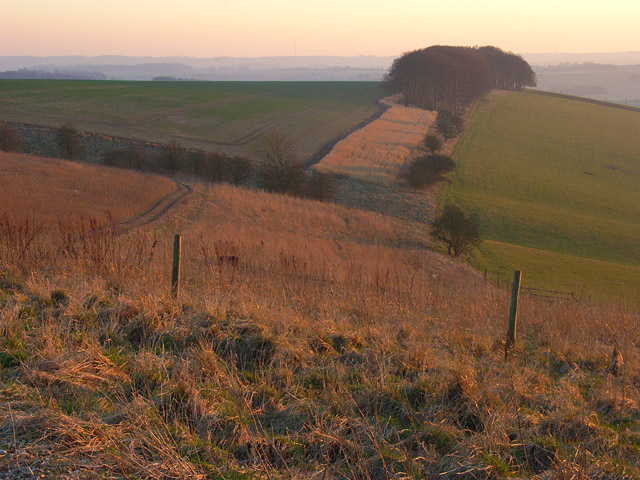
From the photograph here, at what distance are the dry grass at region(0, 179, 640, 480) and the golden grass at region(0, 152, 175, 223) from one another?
16.3m

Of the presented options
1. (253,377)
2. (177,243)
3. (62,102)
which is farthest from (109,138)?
(253,377)

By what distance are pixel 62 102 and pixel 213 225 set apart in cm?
4364

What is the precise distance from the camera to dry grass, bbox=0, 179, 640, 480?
3.11 metres

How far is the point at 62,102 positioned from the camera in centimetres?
5903

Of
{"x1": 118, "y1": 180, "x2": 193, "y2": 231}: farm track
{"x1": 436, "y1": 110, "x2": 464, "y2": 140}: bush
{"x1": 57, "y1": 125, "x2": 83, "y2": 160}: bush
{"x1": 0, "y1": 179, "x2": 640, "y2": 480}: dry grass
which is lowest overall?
{"x1": 118, "y1": 180, "x2": 193, "y2": 231}: farm track

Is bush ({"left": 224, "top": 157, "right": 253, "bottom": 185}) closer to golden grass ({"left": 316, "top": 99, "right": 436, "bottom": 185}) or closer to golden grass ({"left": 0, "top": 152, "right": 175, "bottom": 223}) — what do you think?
golden grass ({"left": 0, "top": 152, "right": 175, "bottom": 223})

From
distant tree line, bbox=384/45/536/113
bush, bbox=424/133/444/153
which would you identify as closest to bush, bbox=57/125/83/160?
bush, bbox=424/133/444/153

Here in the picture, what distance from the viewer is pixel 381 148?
5131 centimetres

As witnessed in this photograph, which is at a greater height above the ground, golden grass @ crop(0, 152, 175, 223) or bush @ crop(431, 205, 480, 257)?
golden grass @ crop(0, 152, 175, 223)

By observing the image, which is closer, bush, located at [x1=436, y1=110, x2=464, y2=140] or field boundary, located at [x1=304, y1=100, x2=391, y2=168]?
field boundary, located at [x1=304, y1=100, x2=391, y2=168]

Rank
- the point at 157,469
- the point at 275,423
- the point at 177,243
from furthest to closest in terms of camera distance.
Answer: the point at 177,243 < the point at 275,423 < the point at 157,469

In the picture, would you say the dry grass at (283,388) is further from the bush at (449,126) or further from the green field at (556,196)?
the bush at (449,126)

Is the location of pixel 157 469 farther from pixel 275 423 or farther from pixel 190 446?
pixel 275 423

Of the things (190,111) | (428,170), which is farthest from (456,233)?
(190,111)
